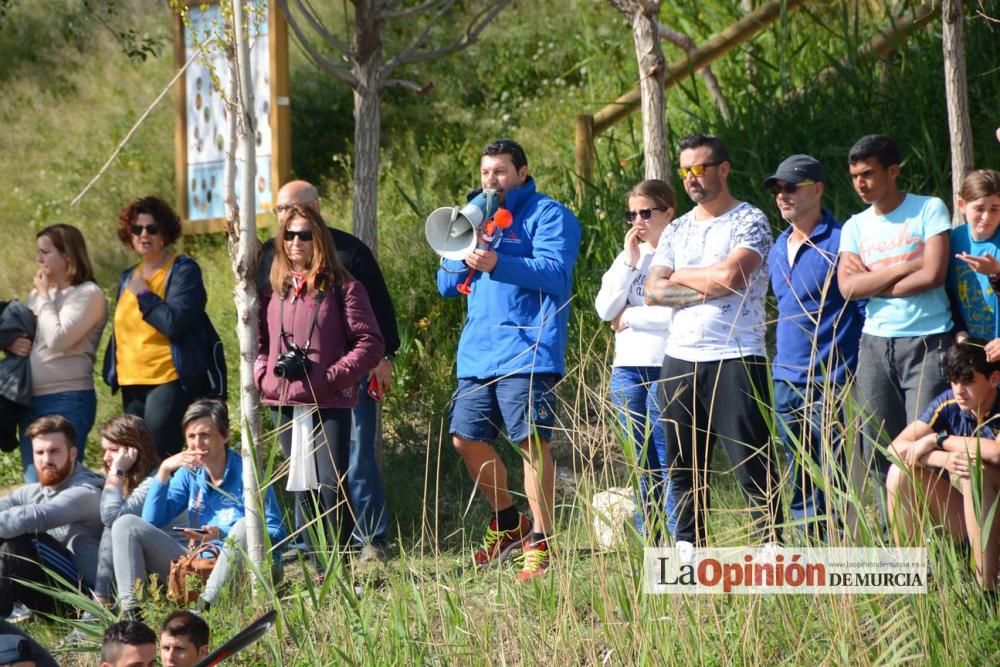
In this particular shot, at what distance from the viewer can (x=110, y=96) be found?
1342cm

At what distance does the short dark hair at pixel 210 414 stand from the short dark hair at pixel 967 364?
2871 mm

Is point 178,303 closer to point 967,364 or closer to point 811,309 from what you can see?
point 811,309

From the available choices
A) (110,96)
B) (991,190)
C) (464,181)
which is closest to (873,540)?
(991,190)

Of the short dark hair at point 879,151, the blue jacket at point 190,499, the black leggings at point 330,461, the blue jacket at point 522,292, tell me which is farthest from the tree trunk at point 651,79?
the blue jacket at point 190,499

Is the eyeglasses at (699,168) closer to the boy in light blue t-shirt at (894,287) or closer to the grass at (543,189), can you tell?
the boy in light blue t-shirt at (894,287)

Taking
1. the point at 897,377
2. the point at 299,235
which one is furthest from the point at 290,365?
the point at 897,377

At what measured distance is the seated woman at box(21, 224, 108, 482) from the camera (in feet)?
20.7

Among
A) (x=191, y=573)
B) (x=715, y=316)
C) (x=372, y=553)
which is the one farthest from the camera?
(x=372, y=553)

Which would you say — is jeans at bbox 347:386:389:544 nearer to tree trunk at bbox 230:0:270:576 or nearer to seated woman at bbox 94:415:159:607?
seated woman at bbox 94:415:159:607

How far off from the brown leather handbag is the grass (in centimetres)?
8

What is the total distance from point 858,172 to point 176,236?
3234 millimetres

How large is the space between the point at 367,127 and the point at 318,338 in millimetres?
1570

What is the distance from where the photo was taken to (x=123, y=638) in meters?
4.32

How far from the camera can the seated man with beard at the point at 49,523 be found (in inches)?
220
